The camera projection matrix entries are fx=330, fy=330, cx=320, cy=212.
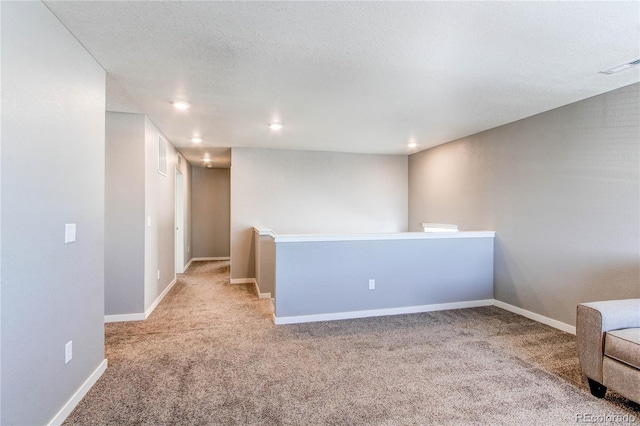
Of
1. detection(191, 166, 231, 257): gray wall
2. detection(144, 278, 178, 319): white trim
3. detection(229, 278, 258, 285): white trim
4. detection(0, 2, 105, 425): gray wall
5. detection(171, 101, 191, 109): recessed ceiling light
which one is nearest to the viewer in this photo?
detection(0, 2, 105, 425): gray wall

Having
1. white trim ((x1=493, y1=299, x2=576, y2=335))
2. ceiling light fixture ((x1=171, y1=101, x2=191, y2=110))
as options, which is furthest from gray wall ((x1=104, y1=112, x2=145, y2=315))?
white trim ((x1=493, y1=299, x2=576, y2=335))

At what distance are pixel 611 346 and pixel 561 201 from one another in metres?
1.78

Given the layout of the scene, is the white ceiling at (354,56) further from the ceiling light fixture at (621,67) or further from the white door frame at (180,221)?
the white door frame at (180,221)

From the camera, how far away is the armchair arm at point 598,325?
216 centimetres

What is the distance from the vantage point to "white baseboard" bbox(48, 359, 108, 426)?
6.22 ft

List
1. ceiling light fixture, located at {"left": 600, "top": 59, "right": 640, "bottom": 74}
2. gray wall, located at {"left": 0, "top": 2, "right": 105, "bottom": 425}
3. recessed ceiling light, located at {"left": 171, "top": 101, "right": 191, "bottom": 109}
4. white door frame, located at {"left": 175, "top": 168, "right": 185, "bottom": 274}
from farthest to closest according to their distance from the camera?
white door frame, located at {"left": 175, "top": 168, "right": 185, "bottom": 274} → recessed ceiling light, located at {"left": 171, "top": 101, "right": 191, "bottom": 109} → ceiling light fixture, located at {"left": 600, "top": 59, "right": 640, "bottom": 74} → gray wall, located at {"left": 0, "top": 2, "right": 105, "bottom": 425}

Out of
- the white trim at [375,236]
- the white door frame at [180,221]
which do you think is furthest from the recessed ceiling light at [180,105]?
the white door frame at [180,221]

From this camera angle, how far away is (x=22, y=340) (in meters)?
1.60

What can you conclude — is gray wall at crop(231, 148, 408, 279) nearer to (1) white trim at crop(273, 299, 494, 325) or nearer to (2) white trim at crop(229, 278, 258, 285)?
(2) white trim at crop(229, 278, 258, 285)

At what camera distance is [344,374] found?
2500 millimetres

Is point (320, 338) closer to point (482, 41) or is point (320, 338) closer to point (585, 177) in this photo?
point (482, 41)

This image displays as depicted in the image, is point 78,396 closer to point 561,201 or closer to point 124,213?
point 124,213

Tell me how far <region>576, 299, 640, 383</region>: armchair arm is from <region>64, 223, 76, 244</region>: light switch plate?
3.42 meters

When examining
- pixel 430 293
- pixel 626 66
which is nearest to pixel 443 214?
pixel 430 293
